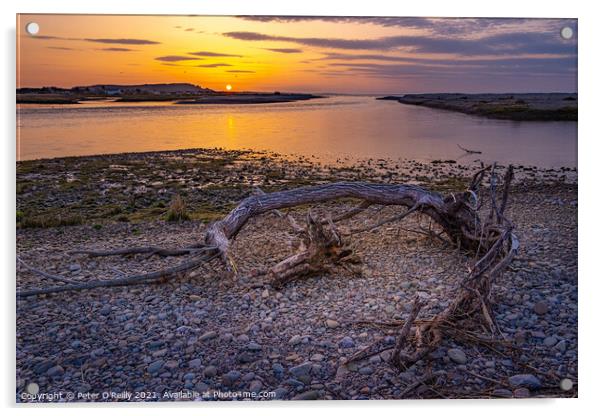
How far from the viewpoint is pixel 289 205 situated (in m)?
6.13

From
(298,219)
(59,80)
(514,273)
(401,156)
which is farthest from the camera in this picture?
(298,219)

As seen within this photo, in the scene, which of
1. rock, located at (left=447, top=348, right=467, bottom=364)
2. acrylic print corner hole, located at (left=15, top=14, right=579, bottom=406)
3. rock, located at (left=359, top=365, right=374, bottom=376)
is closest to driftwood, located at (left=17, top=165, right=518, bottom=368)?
acrylic print corner hole, located at (left=15, top=14, right=579, bottom=406)

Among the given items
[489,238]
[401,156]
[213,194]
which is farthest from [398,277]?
[213,194]

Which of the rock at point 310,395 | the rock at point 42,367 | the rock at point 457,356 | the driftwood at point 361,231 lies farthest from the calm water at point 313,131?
the rock at point 310,395

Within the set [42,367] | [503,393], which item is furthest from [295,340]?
[42,367]

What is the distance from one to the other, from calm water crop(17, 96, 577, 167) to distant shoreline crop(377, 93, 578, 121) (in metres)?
0.07

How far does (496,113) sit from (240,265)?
126 inches

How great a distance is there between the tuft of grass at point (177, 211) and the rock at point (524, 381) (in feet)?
13.5

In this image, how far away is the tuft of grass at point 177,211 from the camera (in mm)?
6871

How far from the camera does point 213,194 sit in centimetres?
668

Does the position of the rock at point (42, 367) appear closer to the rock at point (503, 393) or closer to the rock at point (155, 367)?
the rock at point (155, 367)

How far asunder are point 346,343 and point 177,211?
3.15 m

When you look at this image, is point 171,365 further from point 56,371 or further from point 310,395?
point 310,395

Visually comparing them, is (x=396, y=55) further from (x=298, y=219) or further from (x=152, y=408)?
(x=152, y=408)
